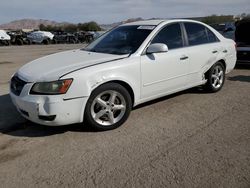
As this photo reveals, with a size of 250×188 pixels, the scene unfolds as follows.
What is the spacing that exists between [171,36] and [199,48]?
0.71 meters

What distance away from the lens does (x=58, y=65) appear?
14.9ft

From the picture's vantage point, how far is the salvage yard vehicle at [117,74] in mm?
4145

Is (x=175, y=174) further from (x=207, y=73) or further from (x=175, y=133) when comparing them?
(x=207, y=73)

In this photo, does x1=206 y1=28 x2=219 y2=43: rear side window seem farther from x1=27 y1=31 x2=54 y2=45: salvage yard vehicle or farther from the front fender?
x1=27 y1=31 x2=54 y2=45: salvage yard vehicle

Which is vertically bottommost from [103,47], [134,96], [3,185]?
[3,185]

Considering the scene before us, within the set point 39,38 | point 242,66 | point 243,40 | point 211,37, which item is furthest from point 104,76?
point 39,38

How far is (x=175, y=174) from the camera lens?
3283 millimetres

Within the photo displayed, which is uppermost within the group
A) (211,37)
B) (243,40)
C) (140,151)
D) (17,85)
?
(211,37)

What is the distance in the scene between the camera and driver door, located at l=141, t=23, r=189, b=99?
4.95m

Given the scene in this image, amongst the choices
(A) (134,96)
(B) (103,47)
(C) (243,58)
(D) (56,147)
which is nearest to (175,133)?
(A) (134,96)

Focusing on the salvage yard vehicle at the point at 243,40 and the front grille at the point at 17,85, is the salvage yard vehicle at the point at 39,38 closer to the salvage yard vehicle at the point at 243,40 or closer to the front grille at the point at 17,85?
the salvage yard vehicle at the point at 243,40

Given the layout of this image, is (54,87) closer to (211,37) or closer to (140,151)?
(140,151)

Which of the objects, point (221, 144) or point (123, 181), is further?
point (221, 144)

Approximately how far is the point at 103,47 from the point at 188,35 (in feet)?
5.32
